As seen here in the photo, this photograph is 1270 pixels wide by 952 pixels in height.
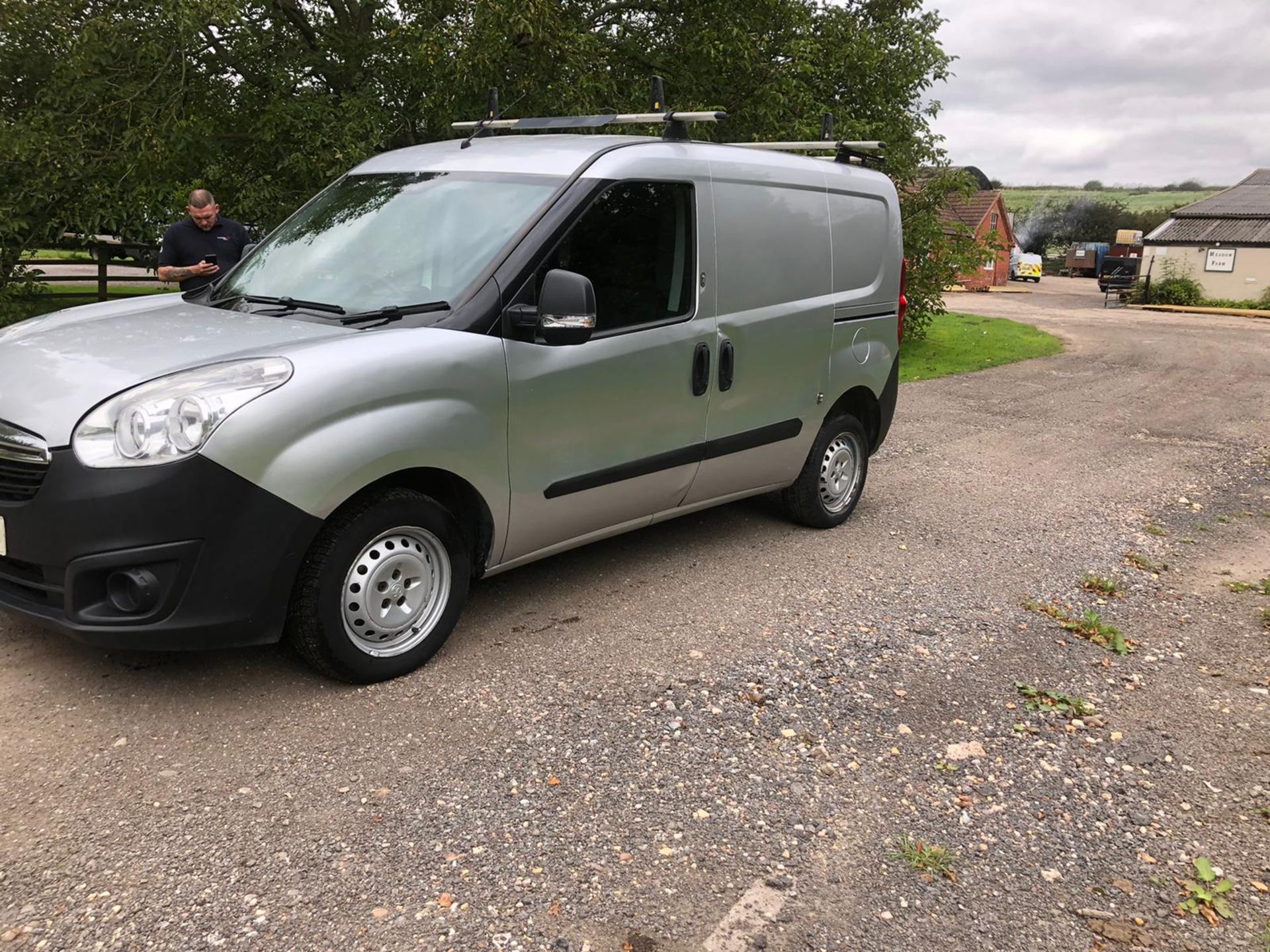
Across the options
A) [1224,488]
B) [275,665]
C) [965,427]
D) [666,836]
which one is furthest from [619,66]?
[666,836]

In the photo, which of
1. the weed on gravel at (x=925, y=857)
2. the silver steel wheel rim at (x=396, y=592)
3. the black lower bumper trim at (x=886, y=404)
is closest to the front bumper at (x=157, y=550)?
the silver steel wheel rim at (x=396, y=592)

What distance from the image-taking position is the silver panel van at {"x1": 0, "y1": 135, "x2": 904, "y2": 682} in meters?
3.28

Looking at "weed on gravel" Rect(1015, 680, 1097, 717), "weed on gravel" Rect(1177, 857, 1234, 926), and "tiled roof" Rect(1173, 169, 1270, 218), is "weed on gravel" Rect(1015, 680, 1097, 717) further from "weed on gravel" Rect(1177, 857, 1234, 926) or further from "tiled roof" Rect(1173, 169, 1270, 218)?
"tiled roof" Rect(1173, 169, 1270, 218)

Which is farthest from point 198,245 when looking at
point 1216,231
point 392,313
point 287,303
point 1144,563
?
point 1216,231

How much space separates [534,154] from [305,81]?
8.52 m

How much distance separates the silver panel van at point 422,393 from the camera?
3277 millimetres

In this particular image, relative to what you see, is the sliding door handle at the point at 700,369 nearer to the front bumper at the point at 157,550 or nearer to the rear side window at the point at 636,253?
the rear side window at the point at 636,253

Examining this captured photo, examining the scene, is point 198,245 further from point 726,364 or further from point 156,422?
point 156,422

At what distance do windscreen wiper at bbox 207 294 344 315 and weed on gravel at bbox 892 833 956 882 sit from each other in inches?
111

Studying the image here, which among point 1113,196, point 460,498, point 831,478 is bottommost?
point 831,478

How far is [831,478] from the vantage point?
614 centimetres

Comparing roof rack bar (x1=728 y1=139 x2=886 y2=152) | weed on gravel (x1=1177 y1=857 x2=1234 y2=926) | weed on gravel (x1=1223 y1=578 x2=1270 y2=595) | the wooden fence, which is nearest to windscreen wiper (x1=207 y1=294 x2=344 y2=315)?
roof rack bar (x1=728 y1=139 x2=886 y2=152)

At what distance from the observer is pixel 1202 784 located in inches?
136

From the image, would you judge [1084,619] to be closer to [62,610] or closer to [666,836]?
[666,836]
